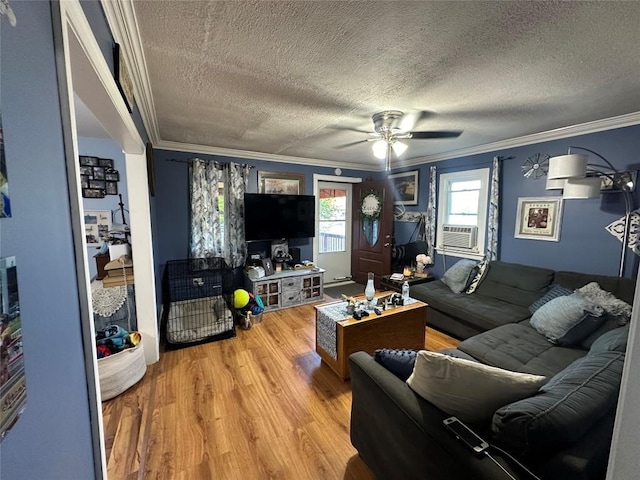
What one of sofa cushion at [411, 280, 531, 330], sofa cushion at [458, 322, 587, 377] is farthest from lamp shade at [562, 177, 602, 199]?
sofa cushion at [458, 322, 587, 377]

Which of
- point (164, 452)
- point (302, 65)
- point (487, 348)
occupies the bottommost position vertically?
point (164, 452)

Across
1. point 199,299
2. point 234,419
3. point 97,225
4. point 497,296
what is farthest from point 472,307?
point 97,225

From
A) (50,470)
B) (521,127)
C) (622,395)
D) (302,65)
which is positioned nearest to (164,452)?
(50,470)

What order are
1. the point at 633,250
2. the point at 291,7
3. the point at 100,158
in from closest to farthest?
the point at 291,7 < the point at 633,250 < the point at 100,158

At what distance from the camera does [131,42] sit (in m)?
1.39

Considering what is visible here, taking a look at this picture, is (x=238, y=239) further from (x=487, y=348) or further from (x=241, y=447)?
(x=487, y=348)

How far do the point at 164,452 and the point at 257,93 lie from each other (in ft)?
8.26

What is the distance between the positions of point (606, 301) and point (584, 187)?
1021 mm

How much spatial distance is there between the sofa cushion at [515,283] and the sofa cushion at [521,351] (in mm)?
666

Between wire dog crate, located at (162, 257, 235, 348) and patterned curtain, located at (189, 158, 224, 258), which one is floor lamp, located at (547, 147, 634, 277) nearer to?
wire dog crate, located at (162, 257, 235, 348)

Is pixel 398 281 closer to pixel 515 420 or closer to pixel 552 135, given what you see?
pixel 552 135

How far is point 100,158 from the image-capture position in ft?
10.6

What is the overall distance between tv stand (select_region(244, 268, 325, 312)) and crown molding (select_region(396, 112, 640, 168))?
274 centimetres

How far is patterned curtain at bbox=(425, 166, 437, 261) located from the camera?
4.29 m
